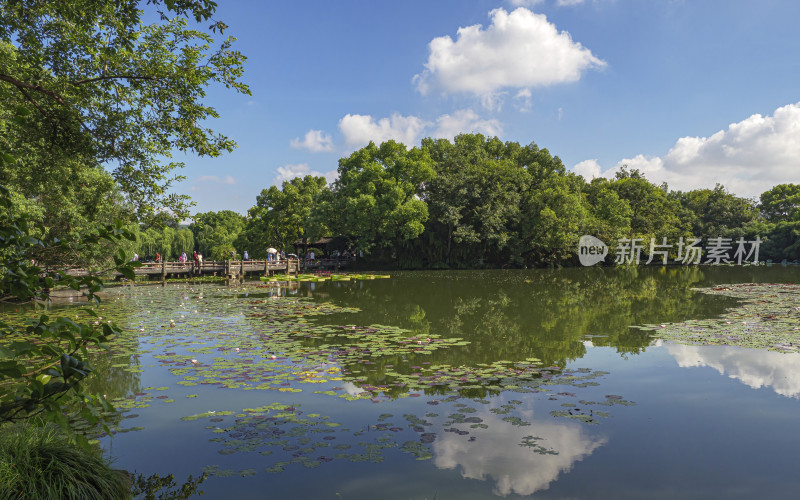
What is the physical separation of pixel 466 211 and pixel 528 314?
2944 centimetres

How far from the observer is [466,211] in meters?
42.0

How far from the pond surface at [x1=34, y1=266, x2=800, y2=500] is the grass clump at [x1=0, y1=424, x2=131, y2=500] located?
0.80 meters

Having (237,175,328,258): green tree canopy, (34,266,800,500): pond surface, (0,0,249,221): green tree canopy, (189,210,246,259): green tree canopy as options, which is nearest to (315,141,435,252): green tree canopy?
(237,175,328,258): green tree canopy

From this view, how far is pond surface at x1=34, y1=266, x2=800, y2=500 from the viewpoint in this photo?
3.96 m

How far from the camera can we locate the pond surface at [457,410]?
3.96 m

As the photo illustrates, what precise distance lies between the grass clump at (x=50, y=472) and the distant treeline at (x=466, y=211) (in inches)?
1397

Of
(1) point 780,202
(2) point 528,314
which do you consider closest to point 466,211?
(2) point 528,314

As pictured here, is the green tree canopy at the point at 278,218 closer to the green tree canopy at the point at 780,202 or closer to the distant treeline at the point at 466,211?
the distant treeline at the point at 466,211

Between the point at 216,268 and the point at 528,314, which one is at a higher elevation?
the point at 216,268

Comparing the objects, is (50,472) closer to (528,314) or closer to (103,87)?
(103,87)

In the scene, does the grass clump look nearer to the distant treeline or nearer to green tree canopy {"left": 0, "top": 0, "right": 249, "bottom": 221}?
green tree canopy {"left": 0, "top": 0, "right": 249, "bottom": 221}

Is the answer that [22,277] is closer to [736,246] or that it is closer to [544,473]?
[544,473]

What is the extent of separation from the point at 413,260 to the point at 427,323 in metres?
32.1

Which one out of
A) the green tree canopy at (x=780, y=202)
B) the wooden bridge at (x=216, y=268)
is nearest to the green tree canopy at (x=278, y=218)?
the wooden bridge at (x=216, y=268)
